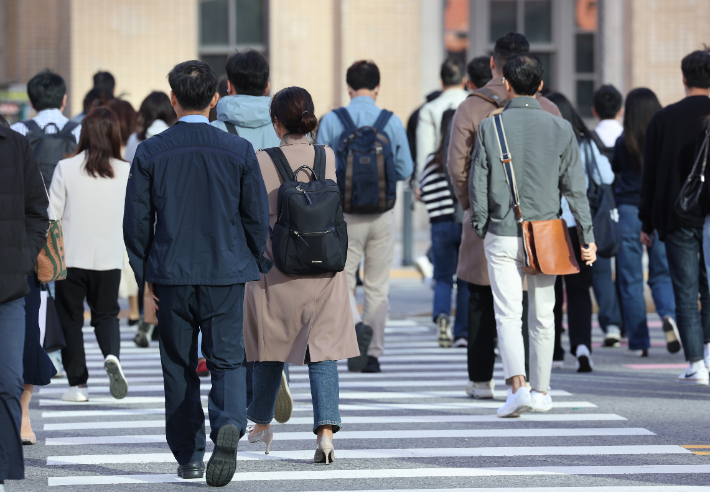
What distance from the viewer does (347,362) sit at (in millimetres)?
9047

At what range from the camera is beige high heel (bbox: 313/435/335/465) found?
19.1 ft

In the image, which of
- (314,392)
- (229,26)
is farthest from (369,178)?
(229,26)

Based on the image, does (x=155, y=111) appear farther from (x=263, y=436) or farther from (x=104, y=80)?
(x=263, y=436)

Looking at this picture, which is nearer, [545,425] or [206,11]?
[545,425]

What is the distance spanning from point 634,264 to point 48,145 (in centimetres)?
475

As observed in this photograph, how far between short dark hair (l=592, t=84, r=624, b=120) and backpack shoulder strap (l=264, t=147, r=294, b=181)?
187 inches

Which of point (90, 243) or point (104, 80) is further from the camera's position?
point (104, 80)

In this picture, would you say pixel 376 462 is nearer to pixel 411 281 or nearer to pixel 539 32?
pixel 411 281

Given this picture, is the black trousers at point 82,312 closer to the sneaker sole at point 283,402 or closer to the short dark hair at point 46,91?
the short dark hair at point 46,91

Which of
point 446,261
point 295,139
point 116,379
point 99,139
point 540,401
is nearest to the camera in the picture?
point 295,139

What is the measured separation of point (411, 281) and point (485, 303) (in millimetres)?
7478

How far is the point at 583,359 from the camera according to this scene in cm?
891

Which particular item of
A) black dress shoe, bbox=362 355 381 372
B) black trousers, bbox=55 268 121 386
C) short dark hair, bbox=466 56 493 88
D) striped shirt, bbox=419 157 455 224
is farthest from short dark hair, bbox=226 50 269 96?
striped shirt, bbox=419 157 455 224

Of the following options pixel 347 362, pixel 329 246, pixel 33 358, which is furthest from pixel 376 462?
pixel 347 362
